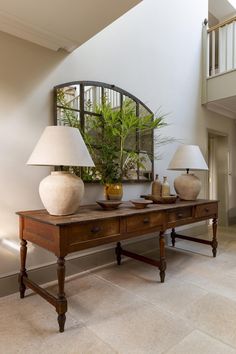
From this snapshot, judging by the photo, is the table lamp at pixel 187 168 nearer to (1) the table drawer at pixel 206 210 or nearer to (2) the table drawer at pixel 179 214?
(1) the table drawer at pixel 206 210

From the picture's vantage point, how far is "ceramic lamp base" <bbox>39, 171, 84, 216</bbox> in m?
1.74

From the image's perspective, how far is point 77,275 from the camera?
2.45 meters

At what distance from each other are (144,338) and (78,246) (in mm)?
700

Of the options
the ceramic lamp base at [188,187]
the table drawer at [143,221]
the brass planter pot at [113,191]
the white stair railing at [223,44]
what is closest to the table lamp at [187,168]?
the ceramic lamp base at [188,187]

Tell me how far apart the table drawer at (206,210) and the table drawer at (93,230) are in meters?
1.26

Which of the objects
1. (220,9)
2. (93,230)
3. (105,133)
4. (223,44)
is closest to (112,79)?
(105,133)

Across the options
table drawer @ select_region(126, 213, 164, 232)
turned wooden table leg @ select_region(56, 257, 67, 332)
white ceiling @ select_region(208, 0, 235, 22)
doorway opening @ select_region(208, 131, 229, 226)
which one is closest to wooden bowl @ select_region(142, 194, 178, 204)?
table drawer @ select_region(126, 213, 164, 232)

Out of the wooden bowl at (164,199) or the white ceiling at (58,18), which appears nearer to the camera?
the white ceiling at (58,18)

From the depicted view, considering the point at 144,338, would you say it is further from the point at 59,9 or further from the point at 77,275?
the point at 59,9

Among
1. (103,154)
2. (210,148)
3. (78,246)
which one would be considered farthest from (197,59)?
(78,246)

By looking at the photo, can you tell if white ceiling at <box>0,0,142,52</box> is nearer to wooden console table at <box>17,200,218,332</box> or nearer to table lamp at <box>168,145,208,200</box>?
wooden console table at <box>17,200,218,332</box>

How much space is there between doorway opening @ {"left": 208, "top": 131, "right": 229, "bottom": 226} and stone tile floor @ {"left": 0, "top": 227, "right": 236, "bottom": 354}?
95.8 inches

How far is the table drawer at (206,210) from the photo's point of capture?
2793 millimetres

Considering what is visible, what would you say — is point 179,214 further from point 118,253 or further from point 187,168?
point 118,253
